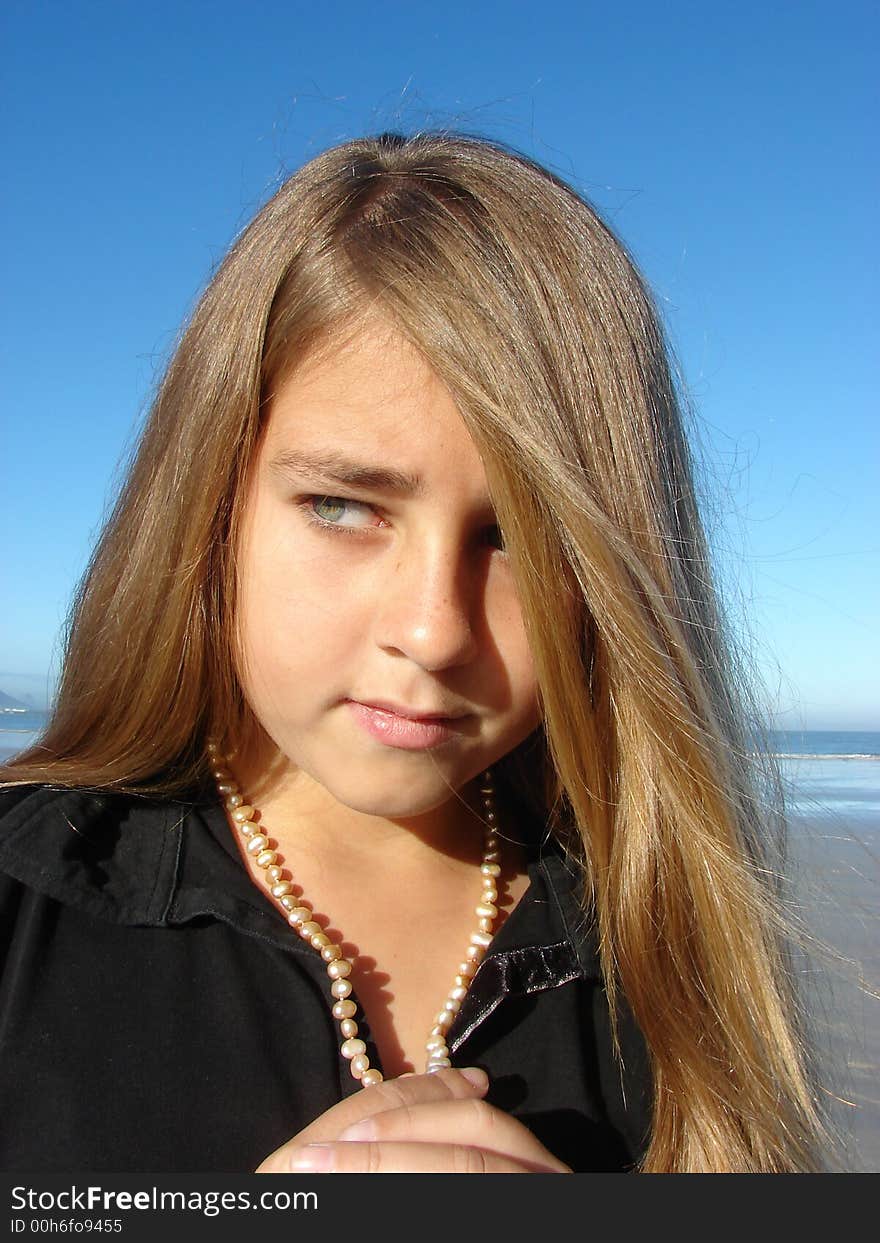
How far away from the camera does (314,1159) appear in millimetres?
977

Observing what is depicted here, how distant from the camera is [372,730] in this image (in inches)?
49.2

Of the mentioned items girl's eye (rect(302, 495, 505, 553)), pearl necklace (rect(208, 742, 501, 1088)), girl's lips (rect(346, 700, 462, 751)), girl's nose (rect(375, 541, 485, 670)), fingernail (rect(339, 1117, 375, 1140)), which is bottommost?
fingernail (rect(339, 1117, 375, 1140))

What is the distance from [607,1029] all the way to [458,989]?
0.84ft

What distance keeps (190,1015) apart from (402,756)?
0.44 m

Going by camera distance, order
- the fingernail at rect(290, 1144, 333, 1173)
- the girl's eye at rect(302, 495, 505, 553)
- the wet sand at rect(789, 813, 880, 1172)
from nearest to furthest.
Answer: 1. the fingernail at rect(290, 1144, 333, 1173)
2. the girl's eye at rect(302, 495, 505, 553)
3. the wet sand at rect(789, 813, 880, 1172)

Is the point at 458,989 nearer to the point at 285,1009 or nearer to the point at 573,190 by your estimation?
the point at 285,1009

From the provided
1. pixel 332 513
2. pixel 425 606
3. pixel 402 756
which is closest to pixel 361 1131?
pixel 402 756

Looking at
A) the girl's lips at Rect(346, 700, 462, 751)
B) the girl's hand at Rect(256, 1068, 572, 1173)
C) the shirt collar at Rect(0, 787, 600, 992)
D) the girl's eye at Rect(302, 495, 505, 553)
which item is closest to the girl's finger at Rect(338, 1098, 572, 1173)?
the girl's hand at Rect(256, 1068, 572, 1173)

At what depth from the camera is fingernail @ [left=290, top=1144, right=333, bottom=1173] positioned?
972mm

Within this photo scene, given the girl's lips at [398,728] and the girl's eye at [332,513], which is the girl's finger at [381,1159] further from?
the girl's eye at [332,513]

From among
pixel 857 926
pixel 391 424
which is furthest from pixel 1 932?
pixel 857 926

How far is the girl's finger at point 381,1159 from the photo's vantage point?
0.97 m

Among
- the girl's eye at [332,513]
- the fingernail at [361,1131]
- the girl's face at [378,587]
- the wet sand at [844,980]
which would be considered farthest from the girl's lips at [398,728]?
the wet sand at [844,980]

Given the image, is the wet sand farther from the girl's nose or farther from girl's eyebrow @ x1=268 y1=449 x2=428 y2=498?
girl's eyebrow @ x1=268 y1=449 x2=428 y2=498
